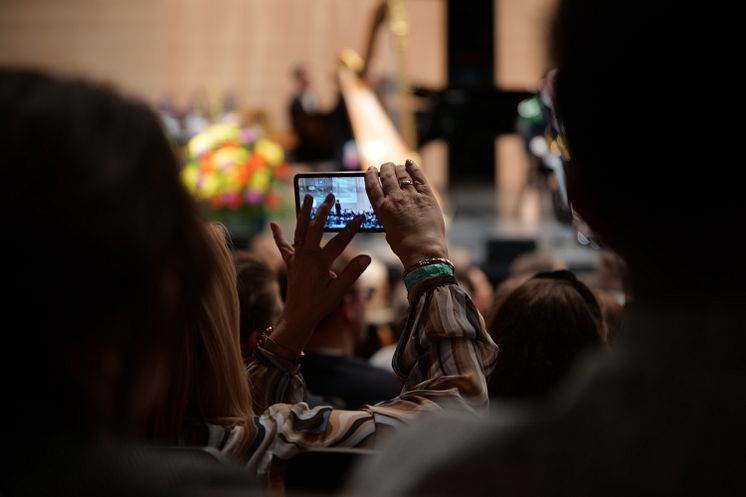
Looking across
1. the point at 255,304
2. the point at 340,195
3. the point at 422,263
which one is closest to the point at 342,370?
the point at 255,304

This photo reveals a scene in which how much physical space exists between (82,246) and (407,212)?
0.59 m

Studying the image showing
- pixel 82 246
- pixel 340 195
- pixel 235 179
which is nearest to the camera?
pixel 82 246

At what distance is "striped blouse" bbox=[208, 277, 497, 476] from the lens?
108 cm

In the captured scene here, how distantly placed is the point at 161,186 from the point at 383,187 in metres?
0.53

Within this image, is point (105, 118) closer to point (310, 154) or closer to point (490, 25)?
point (310, 154)

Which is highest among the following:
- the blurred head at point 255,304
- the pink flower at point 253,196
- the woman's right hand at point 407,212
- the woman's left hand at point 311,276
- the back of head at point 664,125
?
the back of head at point 664,125

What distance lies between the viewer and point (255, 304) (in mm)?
1905

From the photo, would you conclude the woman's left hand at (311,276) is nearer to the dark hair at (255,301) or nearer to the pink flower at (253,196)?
the dark hair at (255,301)

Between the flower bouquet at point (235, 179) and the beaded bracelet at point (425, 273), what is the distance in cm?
530

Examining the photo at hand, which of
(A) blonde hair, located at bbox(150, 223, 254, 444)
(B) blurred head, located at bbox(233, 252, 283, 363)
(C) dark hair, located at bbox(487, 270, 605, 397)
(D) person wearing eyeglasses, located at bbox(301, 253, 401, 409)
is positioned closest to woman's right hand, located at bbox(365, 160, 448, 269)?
(A) blonde hair, located at bbox(150, 223, 254, 444)

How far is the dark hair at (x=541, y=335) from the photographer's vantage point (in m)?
1.64

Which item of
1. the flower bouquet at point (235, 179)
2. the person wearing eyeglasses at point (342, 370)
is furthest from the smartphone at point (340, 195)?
the flower bouquet at point (235, 179)

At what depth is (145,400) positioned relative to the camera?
0.70m

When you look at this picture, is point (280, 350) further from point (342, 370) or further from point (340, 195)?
point (342, 370)
